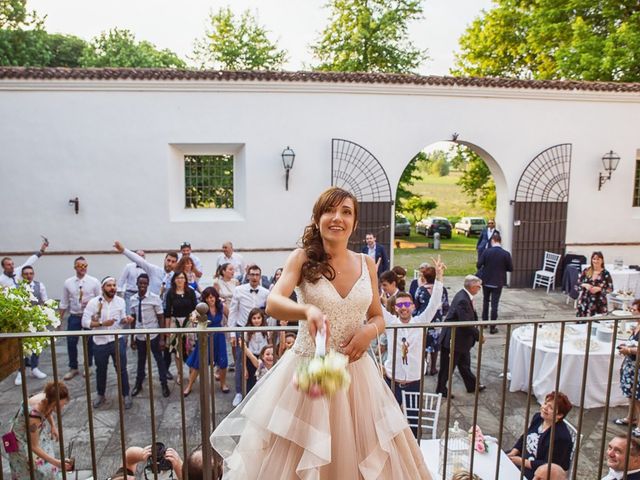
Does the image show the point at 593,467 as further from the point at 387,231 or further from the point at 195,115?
the point at 195,115

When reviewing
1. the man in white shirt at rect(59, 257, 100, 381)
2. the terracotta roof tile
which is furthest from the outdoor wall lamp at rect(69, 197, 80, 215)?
the man in white shirt at rect(59, 257, 100, 381)

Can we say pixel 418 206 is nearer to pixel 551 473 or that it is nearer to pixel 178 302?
pixel 178 302

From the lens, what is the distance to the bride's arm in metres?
1.90

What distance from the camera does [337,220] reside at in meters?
2.18

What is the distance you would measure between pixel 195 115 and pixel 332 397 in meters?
9.83

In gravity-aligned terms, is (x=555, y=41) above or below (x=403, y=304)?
above

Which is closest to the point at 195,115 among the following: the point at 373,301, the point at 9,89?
the point at 9,89

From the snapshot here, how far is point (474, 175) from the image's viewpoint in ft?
68.5

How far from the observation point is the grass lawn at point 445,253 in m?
16.1

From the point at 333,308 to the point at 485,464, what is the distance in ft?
8.06

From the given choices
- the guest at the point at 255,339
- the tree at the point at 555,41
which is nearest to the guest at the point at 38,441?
the guest at the point at 255,339

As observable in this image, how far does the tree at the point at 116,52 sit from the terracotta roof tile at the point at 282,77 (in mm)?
17613

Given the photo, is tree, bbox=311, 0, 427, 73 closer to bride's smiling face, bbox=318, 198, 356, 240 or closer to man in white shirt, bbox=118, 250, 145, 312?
man in white shirt, bbox=118, 250, 145, 312

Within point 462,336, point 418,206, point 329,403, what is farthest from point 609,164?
point 418,206
